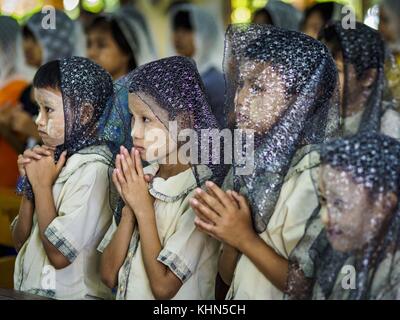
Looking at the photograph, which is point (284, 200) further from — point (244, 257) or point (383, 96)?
point (383, 96)

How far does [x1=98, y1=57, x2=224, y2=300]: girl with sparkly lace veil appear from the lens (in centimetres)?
178

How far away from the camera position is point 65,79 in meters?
2.07

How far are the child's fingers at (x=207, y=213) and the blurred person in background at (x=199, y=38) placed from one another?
2.06 meters

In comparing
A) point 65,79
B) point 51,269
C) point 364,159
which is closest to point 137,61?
point 65,79

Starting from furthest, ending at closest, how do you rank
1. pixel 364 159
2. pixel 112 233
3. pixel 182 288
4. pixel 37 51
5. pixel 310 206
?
pixel 37 51, pixel 112 233, pixel 182 288, pixel 310 206, pixel 364 159

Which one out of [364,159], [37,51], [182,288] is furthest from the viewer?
[37,51]

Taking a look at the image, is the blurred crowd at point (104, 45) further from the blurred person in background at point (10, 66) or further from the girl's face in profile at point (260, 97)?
the girl's face in profile at point (260, 97)

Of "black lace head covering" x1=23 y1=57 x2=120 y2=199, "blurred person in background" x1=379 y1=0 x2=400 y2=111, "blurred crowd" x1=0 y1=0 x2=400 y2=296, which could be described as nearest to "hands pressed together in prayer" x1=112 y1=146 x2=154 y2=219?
"black lace head covering" x1=23 y1=57 x2=120 y2=199

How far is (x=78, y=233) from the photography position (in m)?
2.00

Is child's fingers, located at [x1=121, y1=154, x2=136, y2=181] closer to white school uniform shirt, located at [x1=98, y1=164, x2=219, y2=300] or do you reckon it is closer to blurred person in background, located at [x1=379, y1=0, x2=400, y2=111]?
white school uniform shirt, located at [x1=98, y1=164, x2=219, y2=300]

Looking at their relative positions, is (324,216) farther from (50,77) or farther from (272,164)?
(50,77)

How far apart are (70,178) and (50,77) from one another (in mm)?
333

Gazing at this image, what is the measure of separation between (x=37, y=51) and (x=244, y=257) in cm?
239

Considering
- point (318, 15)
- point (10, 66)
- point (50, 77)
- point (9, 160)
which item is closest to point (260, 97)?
point (50, 77)
